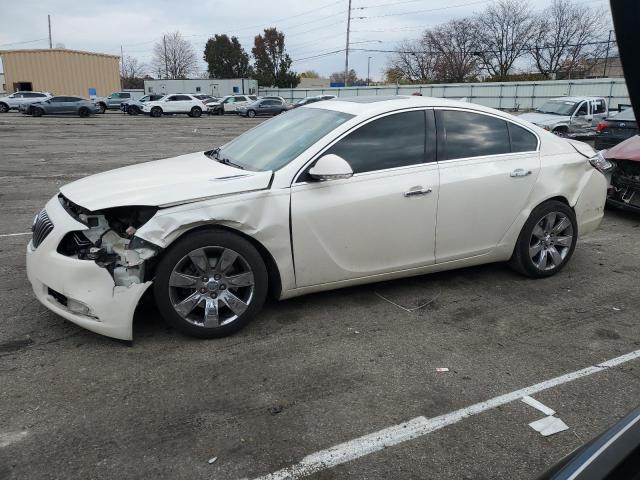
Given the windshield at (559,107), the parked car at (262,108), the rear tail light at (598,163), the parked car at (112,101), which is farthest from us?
the parked car at (112,101)

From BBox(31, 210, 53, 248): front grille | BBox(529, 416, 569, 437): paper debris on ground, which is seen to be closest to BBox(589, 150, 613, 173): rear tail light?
BBox(529, 416, 569, 437): paper debris on ground

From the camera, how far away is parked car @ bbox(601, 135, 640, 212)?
718 cm

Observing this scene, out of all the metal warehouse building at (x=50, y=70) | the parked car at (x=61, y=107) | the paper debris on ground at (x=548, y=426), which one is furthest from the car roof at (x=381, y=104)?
the metal warehouse building at (x=50, y=70)

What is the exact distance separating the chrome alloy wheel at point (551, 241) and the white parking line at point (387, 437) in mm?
1800

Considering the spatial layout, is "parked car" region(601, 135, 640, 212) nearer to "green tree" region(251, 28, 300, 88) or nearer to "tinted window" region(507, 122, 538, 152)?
"tinted window" region(507, 122, 538, 152)

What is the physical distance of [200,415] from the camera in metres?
2.91

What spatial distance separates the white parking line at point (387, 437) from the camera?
2.51 m

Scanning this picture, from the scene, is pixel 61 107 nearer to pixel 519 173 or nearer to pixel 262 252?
pixel 262 252

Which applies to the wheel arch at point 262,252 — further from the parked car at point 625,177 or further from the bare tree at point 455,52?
the bare tree at point 455,52

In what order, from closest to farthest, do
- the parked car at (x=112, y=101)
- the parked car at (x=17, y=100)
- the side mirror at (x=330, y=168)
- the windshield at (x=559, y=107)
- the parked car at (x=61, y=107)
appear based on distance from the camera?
the side mirror at (x=330, y=168), the windshield at (x=559, y=107), the parked car at (x=61, y=107), the parked car at (x=17, y=100), the parked car at (x=112, y=101)

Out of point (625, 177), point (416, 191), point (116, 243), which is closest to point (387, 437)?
point (416, 191)

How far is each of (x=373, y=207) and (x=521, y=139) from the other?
1744 mm

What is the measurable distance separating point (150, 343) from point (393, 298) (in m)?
2.02

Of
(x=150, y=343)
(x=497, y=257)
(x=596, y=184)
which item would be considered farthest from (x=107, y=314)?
(x=596, y=184)
